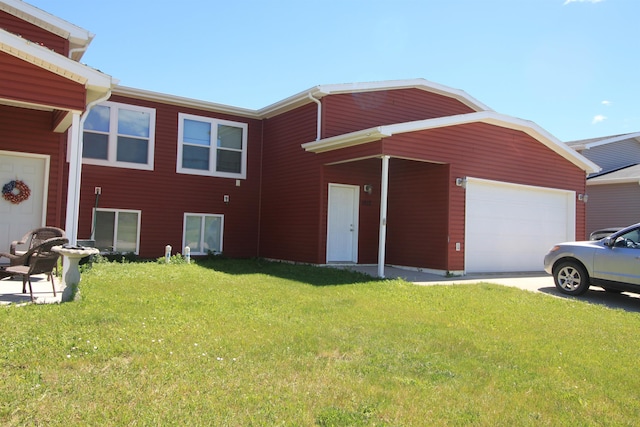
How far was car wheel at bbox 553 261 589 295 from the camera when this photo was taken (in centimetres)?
913

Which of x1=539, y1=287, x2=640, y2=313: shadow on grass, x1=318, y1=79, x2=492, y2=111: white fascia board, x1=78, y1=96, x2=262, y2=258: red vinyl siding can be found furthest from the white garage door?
x1=78, y1=96, x2=262, y2=258: red vinyl siding

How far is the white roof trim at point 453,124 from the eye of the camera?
1042cm

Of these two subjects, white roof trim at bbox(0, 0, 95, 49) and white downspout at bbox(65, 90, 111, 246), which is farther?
white roof trim at bbox(0, 0, 95, 49)

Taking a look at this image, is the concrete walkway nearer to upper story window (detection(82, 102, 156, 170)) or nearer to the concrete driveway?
the concrete driveway

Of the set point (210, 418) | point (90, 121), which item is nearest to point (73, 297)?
point (210, 418)

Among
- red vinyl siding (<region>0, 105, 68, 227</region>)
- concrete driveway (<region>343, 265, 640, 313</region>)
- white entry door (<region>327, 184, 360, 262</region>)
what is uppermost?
red vinyl siding (<region>0, 105, 68, 227</region>)

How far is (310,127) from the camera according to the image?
41.9 ft

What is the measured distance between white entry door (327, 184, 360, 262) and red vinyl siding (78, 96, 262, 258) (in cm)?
315

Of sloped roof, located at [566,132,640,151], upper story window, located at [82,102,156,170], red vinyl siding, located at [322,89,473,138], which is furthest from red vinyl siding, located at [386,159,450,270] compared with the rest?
sloped roof, located at [566,132,640,151]

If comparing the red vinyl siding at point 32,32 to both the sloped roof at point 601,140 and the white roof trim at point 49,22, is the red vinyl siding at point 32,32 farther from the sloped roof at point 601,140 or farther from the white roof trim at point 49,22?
the sloped roof at point 601,140

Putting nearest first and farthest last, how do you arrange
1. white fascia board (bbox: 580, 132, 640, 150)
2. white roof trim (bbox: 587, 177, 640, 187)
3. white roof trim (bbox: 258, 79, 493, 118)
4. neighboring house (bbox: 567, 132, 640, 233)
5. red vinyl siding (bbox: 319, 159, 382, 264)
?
white roof trim (bbox: 258, 79, 493, 118) < red vinyl siding (bbox: 319, 159, 382, 264) < white roof trim (bbox: 587, 177, 640, 187) < neighboring house (bbox: 567, 132, 640, 233) < white fascia board (bbox: 580, 132, 640, 150)

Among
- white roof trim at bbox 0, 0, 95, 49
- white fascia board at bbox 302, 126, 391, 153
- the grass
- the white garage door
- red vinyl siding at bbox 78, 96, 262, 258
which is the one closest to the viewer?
the grass

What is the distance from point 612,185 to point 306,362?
58.5ft

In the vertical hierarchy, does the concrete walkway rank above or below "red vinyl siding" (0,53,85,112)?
below
